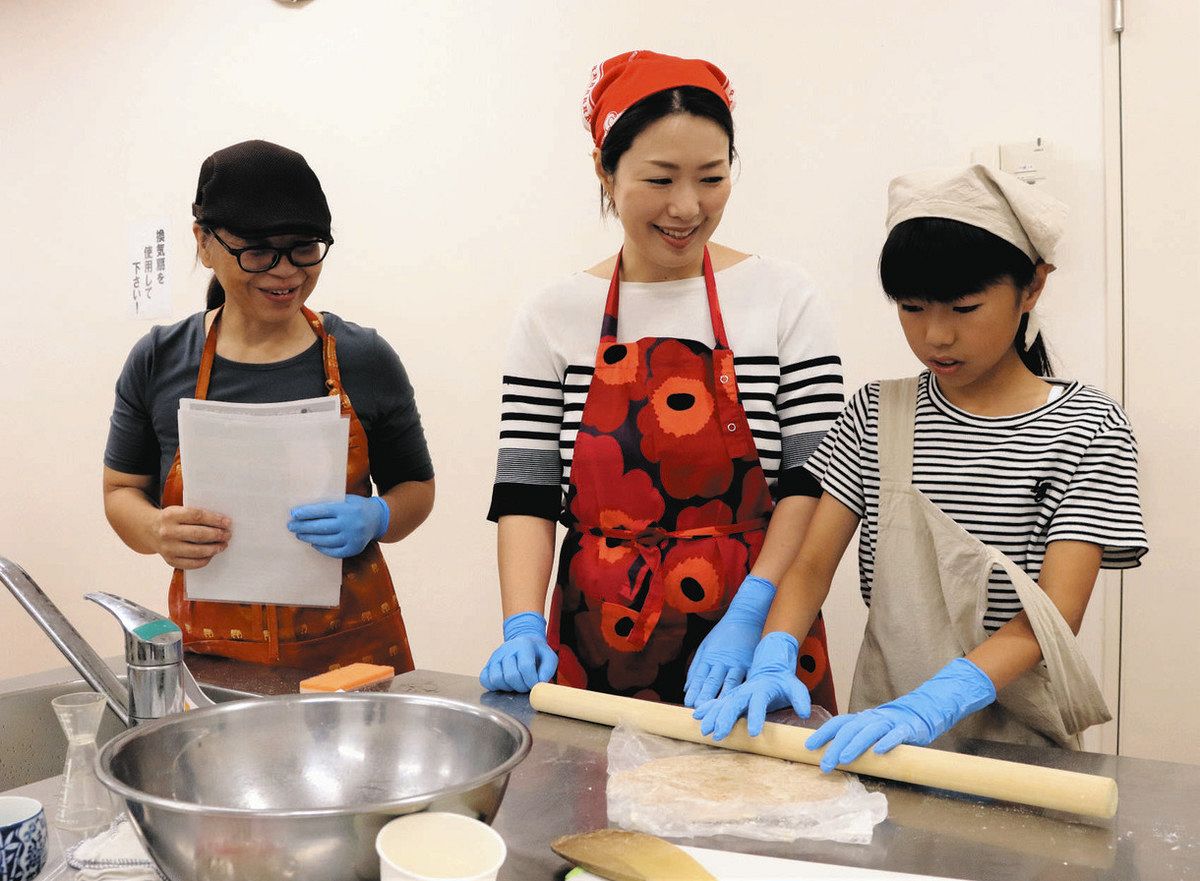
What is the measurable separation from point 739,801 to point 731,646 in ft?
1.30

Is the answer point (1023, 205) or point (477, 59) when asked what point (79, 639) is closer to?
point (1023, 205)

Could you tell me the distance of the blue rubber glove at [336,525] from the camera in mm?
1489

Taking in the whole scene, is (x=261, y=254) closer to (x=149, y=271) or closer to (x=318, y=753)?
(x=318, y=753)

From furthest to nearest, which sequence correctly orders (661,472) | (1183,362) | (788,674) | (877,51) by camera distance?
(877,51) < (1183,362) < (661,472) < (788,674)

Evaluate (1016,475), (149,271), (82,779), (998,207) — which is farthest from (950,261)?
(149,271)

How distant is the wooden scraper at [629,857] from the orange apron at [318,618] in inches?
34.5

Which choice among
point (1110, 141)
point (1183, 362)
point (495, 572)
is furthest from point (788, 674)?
point (495, 572)

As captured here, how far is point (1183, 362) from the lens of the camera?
6.23 feet

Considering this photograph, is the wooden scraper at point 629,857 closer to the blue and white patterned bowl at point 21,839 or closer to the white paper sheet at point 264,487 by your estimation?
the blue and white patterned bowl at point 21,839

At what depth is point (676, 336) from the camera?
4.76 feet

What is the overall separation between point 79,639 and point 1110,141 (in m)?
1.91

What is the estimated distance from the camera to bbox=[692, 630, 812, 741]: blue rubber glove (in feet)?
3.32

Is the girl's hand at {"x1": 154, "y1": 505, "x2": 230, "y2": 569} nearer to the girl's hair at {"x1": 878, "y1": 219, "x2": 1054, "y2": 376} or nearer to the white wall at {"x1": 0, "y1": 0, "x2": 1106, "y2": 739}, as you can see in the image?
the girl's hair at {"x1": 878, "y1": 219, "x2": 1054, "y2": 376}

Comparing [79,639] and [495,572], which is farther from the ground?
[79,639]
